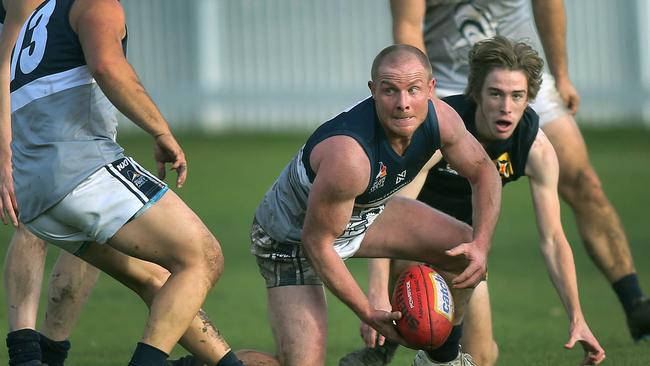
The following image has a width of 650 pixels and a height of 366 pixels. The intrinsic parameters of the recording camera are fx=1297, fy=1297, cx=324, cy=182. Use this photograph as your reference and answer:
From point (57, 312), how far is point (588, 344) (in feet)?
8.29

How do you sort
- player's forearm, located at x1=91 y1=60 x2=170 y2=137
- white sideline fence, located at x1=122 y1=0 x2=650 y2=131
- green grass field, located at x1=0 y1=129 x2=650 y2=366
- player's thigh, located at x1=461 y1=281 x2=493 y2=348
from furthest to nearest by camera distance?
white sideline fence, located at x1=122 y1=0 x2=650 y2=131, green grass field, located at x1=0 y1=129 x2=650 y2=366, player's thigh, located at x1=461 y1=281 x2=493 y2=348, player's forearm, located at x1=91 y1=60 x2=170 y2=137

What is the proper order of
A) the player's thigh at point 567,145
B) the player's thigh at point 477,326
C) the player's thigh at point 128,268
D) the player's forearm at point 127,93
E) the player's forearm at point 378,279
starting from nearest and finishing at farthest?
the player's forearm at point 127,93 → the player's thigh at point 128,268 → the player's forearm at point 378,279 → the player's thigh at point 477,326 → the player's thigh at point 567,145

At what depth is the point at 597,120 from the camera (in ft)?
74.7

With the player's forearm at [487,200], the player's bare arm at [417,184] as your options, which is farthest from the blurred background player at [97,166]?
the player's bare arm at [417,184]

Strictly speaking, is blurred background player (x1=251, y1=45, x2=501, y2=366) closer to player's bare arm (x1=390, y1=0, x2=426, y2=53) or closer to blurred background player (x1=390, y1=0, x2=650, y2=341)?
player's bare arm (x1=390, y1=0, x2=426, y2=53)

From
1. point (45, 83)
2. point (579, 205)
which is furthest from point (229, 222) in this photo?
point (45, 83)

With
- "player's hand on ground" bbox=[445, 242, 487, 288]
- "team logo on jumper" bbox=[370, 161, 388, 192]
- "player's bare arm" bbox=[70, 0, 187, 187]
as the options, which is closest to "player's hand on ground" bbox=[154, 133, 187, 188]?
"player's bare arm" bbox=[70, 0, 187, 187]

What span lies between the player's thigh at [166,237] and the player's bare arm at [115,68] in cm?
16

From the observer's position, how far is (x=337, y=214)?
536cm

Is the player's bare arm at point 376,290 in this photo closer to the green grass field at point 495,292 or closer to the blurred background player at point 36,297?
the green grass field at point 495,292

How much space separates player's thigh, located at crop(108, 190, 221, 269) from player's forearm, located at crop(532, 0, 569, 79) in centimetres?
332

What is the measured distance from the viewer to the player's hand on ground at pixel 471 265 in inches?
218

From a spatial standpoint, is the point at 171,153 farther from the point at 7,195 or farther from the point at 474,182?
the point at 474,182

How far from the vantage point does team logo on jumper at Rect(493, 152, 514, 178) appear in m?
6.48
